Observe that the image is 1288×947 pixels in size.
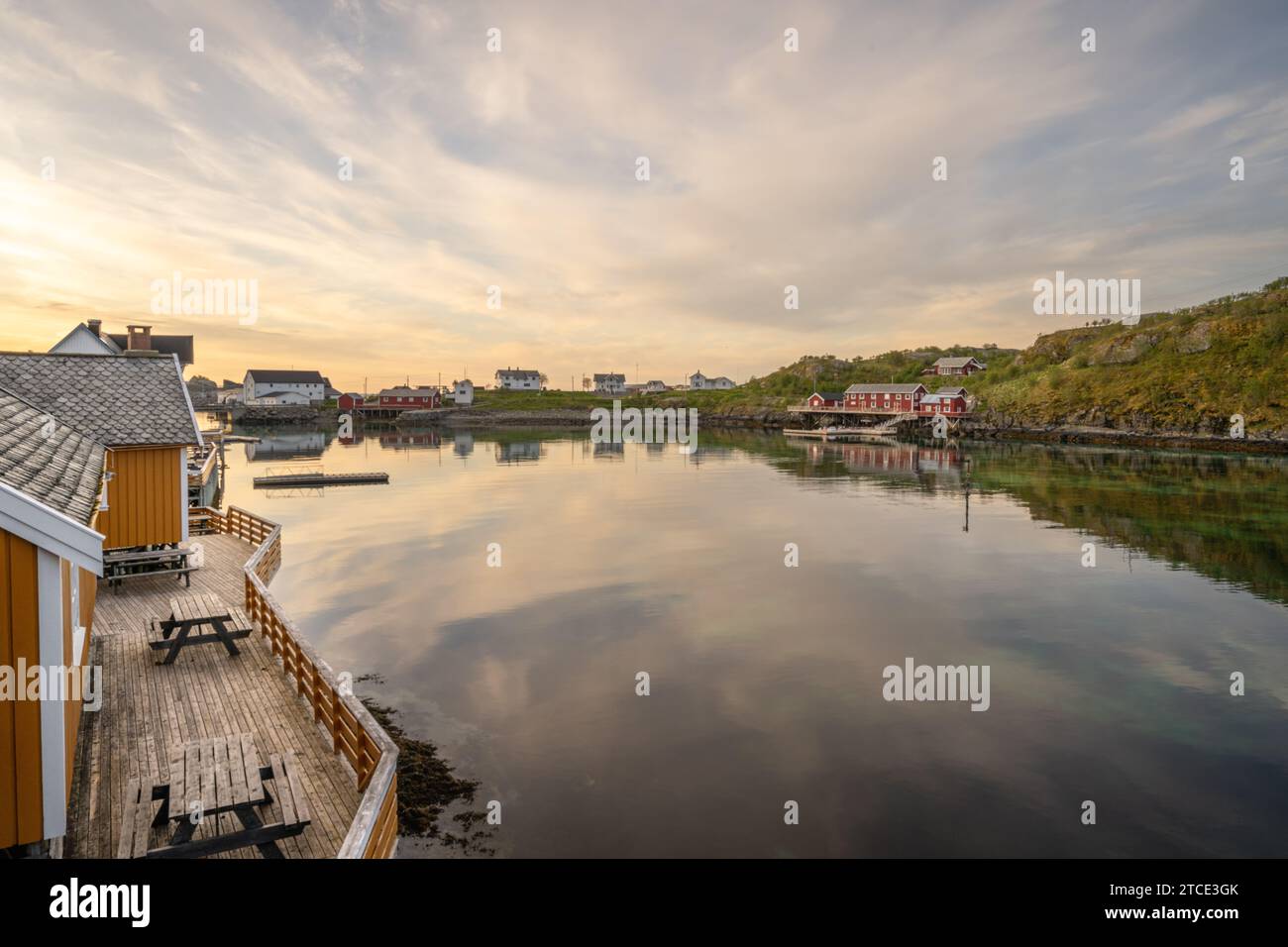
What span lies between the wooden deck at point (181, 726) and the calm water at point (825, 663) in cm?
220

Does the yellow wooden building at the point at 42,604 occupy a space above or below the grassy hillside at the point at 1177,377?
below

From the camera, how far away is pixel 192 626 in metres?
14.9

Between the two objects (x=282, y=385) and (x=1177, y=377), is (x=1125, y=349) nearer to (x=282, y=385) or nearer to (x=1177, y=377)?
(x=1177, y=377)

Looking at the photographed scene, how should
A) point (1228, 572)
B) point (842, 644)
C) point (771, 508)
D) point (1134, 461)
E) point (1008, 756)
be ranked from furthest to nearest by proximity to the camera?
point (1134, 461), point (771, 508), point (1228, 572), point (842, 644), point (1008, 756)

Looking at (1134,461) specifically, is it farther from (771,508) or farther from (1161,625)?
(1161,625)

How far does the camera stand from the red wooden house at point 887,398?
114750mm

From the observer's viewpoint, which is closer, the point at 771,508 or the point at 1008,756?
the point at 1008,756

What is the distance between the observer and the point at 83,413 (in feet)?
59.7

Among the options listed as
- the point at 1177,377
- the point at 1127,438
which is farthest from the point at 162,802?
the point at 1177,377

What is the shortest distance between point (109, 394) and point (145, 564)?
16.9ft

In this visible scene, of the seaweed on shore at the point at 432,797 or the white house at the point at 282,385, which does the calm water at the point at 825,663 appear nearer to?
the seaweed on shore at the point at 432,797

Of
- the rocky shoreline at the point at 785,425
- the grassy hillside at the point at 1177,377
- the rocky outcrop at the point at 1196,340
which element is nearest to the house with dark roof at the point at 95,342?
the rocky shoreline at the point at 785,425

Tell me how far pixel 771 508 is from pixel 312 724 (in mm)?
Answer: 35059
